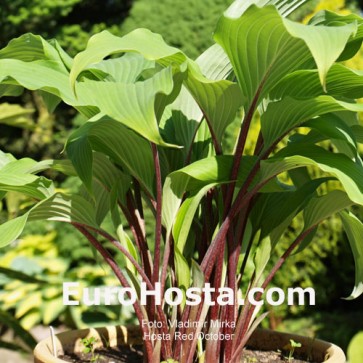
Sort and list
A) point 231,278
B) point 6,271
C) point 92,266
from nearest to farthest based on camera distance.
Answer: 1. point 231,278
2. point 6,271
3. point 92,266

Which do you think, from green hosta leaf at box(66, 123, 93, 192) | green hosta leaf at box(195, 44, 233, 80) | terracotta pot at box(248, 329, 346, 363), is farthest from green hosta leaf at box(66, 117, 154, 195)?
terracotta pot at box(248, 329, 346, 363)

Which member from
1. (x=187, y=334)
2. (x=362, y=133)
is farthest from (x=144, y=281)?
(x=362, y=133)

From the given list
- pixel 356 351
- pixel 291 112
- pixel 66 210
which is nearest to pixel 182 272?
pixel 66 210

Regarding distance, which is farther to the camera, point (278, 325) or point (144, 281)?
point (278, 325)

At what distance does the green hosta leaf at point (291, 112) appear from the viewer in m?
0.97

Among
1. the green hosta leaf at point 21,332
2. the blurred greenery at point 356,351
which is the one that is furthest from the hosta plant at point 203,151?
the green hosta leaf at point 21,332

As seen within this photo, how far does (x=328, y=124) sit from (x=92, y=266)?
2.72m

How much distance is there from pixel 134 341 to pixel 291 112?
0.70 m

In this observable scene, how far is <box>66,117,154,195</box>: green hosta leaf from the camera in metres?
1.07

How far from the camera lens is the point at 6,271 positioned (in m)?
2.13

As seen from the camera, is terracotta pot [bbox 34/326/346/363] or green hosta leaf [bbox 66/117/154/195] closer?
green hosta leaf [bbox 66/117/154/195]

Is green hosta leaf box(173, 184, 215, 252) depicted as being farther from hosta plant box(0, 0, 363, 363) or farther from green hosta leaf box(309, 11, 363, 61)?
green hosta leaf box(309, 11, 363, 61)

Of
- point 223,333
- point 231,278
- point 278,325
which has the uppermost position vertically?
point 231,278

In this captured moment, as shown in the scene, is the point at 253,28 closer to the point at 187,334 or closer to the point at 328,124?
the point at 328,124
